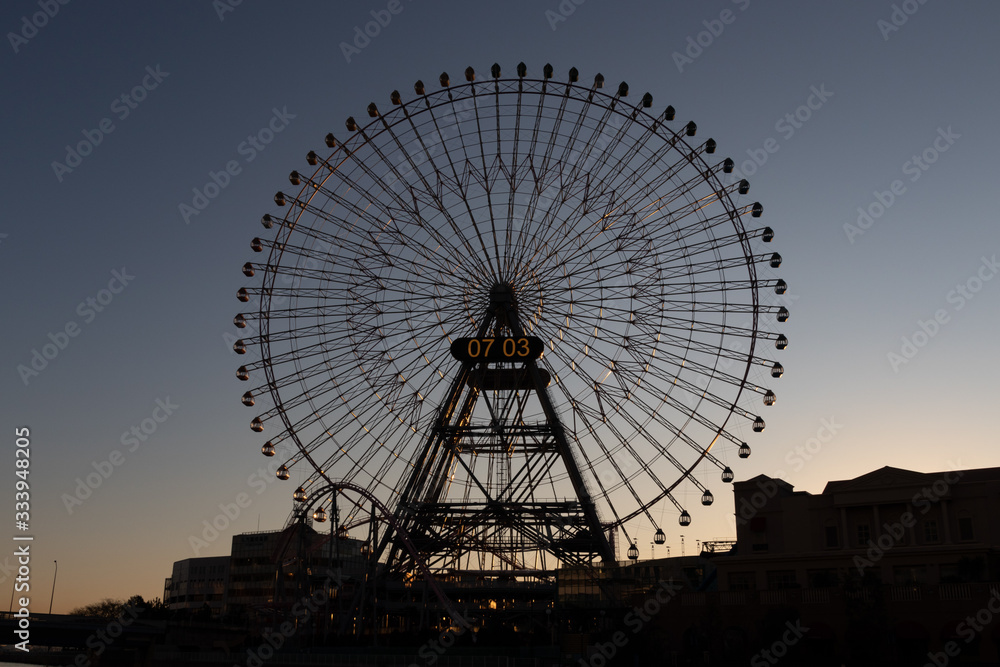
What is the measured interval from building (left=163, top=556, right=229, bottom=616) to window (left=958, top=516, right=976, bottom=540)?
111779mm

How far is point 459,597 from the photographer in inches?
2212

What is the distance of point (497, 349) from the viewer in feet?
175

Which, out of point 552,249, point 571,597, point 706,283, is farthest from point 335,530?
point 706,283

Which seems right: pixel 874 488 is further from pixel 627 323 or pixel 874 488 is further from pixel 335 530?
pixel 335 530

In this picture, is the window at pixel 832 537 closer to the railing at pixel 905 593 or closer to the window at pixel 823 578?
the window at pixel 823 578

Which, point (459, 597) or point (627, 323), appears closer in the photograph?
point (627, 323)

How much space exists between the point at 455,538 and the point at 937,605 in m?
25.5
